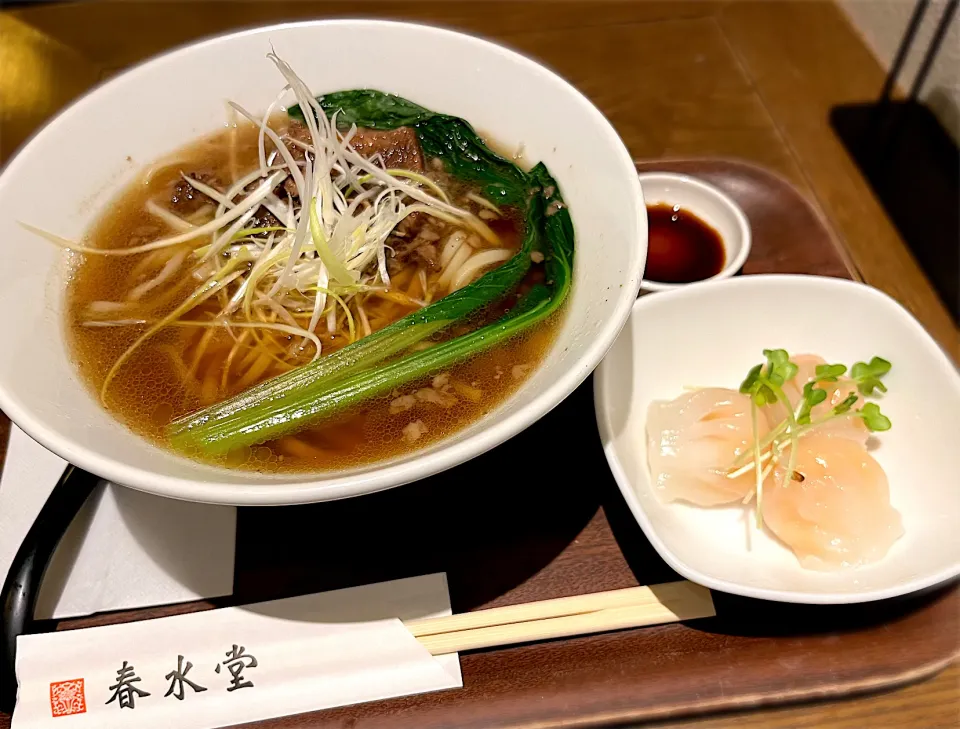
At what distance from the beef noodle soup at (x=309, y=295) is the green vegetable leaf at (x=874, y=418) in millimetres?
705

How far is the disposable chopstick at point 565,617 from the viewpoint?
112 cm

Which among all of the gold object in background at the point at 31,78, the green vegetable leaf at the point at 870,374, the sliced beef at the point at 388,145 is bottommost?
the gold object in background at the point at 31,78

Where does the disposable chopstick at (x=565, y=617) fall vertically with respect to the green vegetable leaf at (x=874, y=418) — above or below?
below

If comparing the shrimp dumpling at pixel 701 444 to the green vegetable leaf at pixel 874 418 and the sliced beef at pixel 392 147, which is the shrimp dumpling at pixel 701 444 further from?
the sliced beef at pixel 392 147

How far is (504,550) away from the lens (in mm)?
1248

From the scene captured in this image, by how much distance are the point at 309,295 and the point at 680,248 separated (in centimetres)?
103

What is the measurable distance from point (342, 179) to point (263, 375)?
455 mm

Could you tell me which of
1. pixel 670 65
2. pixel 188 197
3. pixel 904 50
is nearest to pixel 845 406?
pixel 188 197

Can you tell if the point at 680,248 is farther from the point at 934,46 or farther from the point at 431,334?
the point at 934,46

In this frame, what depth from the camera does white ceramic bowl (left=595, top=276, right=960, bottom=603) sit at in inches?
47.4

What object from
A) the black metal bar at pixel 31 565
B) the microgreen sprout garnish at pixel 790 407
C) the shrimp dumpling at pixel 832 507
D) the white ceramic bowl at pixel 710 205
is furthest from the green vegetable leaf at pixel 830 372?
the black metal bar at pixel 31 565

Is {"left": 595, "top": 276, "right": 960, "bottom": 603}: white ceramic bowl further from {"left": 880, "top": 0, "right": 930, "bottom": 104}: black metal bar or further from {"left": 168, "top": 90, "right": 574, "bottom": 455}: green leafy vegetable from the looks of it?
{"left": 880, "top": 0, "right": 930, "bottom": 104}: black metal bar

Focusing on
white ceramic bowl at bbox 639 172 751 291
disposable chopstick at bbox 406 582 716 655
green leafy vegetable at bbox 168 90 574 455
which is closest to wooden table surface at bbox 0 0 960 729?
white ceramic bowl at bbox 639 172 751 291

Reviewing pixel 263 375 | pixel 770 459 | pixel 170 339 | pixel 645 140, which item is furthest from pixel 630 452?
pixel 645 140
